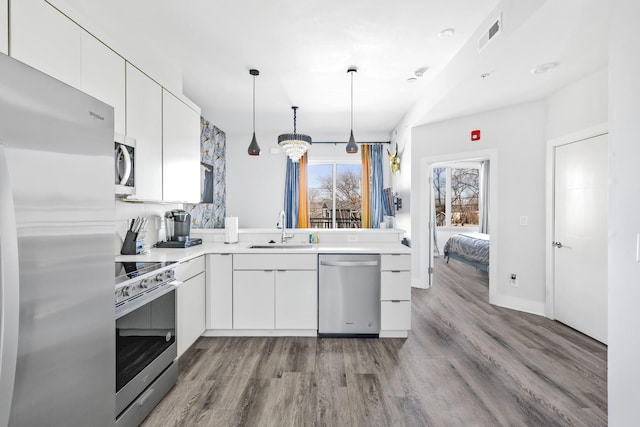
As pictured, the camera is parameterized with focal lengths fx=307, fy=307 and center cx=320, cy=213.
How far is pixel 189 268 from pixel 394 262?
1781mm

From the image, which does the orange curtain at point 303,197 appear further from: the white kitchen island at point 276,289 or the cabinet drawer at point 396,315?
the cabinet drawer at point 396,315

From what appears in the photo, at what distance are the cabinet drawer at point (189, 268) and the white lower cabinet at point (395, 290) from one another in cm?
164

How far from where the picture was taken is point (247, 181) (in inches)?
249

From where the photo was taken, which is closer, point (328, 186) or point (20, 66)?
point (20, 66)

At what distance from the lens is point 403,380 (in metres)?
2.17

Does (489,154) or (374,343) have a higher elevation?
(489,154)

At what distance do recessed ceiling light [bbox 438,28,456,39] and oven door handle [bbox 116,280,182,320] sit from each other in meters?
2.86

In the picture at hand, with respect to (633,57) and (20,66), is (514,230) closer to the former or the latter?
(633,57)

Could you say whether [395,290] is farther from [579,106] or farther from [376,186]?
[376,186]

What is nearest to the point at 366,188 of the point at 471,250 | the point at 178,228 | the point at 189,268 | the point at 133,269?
the point at 471,250

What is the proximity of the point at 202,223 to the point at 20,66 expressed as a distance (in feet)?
15.1

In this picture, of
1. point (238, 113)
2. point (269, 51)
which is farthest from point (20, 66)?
point (238, 113)

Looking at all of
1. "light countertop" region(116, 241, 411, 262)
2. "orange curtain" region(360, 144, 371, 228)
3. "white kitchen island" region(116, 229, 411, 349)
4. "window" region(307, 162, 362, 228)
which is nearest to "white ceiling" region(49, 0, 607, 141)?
"light countertop" region(116, 241, 411, 262)

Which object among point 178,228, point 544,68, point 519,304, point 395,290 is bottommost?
point 519,304
